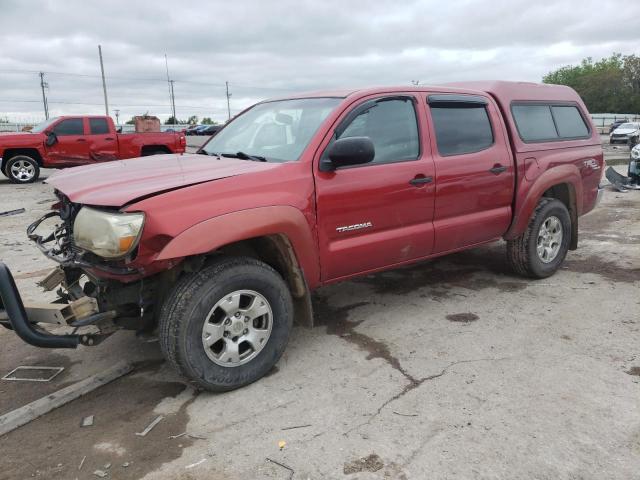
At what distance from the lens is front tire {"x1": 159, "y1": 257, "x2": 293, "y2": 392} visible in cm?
297

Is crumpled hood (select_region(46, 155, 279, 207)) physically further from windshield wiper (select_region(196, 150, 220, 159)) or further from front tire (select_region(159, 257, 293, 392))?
front tire (select_region(159, 257, 293, 392))

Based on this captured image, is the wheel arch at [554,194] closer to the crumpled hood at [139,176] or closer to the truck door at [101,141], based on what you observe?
the crumpled hood at [139,176]

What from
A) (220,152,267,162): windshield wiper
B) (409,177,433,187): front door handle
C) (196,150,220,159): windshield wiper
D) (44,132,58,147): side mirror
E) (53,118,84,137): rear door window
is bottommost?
(409,177,433,187): front door handle

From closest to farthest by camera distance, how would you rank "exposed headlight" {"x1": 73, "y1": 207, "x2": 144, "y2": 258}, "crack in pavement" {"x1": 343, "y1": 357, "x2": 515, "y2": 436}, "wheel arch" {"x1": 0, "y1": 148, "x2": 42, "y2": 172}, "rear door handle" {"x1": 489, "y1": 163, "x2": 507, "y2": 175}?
"exposed headlight" {"x1": 73, "y1": 207, "x2": 144, "y2": 258} → "crack in pavement" {"x1": 343, "y1": 357, "x2": 515, "y2": 436} → "rear door handle" {"x1": 489, "y1": 163, "x2": 507, "y2": 175} → "wheel arch" {"x1": 0, "y1": 148, "x2": 42, "y2": 172}

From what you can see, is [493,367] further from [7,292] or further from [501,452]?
[7,292]

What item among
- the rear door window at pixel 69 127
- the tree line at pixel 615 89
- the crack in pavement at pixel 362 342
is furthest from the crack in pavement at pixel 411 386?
the tree line at pixel 615 89

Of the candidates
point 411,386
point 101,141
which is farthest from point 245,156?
point 101,141

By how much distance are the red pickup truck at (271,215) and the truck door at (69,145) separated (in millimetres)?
10901

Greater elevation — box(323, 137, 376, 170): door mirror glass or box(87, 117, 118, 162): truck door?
box(87, 117, 118, 162): truck door

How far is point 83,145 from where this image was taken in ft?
45.8

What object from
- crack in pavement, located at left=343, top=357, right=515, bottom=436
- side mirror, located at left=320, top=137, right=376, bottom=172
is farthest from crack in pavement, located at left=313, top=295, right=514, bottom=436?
side mirror, located at left=320, top=137, right=376, bottom=172

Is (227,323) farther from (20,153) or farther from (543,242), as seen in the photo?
(20,153)

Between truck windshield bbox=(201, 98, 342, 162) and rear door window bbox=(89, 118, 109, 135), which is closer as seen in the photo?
truck windshield bbox=(201, 98, 342, 162)

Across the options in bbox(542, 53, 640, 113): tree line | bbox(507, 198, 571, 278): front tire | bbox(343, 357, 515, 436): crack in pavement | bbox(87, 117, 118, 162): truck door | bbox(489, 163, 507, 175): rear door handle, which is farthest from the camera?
bbox(542, 53, 640, 113): tree line
